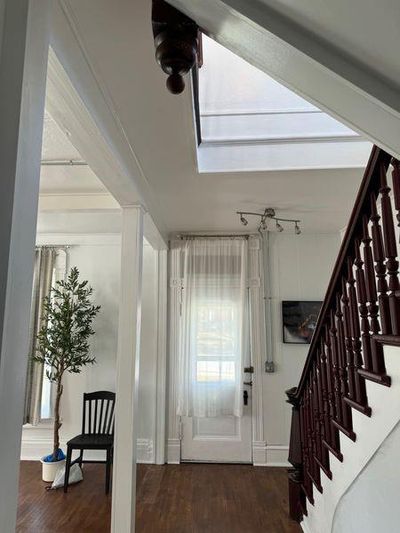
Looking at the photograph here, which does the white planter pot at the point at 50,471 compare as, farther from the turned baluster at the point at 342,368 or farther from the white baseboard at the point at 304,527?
the turned baluster at the point at 342,368

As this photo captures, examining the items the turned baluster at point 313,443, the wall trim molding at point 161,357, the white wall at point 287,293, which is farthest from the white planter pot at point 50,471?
the turned baluster at point 313,443

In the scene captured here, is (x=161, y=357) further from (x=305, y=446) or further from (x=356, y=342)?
(x=356, y=342)

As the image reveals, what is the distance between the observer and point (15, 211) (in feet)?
2.62

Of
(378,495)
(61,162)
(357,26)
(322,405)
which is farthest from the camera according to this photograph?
(61,162)

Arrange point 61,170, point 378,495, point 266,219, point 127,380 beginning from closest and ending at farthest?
point 378,495
point 127,380
point 61,170
point 266,219

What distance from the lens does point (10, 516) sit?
0.79 m

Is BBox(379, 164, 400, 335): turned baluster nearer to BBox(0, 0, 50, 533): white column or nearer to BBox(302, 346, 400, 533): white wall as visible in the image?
BBox(302, 346, 400, 533): white wall

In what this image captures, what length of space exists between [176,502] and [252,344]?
1752mm

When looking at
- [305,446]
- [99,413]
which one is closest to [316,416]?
[305,446]

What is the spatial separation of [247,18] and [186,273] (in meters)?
3.38

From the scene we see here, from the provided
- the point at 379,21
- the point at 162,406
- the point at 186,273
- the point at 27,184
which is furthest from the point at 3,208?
the point at 162,406

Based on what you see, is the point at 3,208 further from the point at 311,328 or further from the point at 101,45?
the point at 311,328

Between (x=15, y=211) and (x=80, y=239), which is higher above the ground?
(x=80, y=239)

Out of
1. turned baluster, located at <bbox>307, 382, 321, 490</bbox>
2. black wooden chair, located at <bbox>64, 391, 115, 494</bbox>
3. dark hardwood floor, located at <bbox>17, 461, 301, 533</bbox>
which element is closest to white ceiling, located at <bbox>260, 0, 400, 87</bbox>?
turned baluster, located at <bbox>307, 382, 321, 490</bbox>
